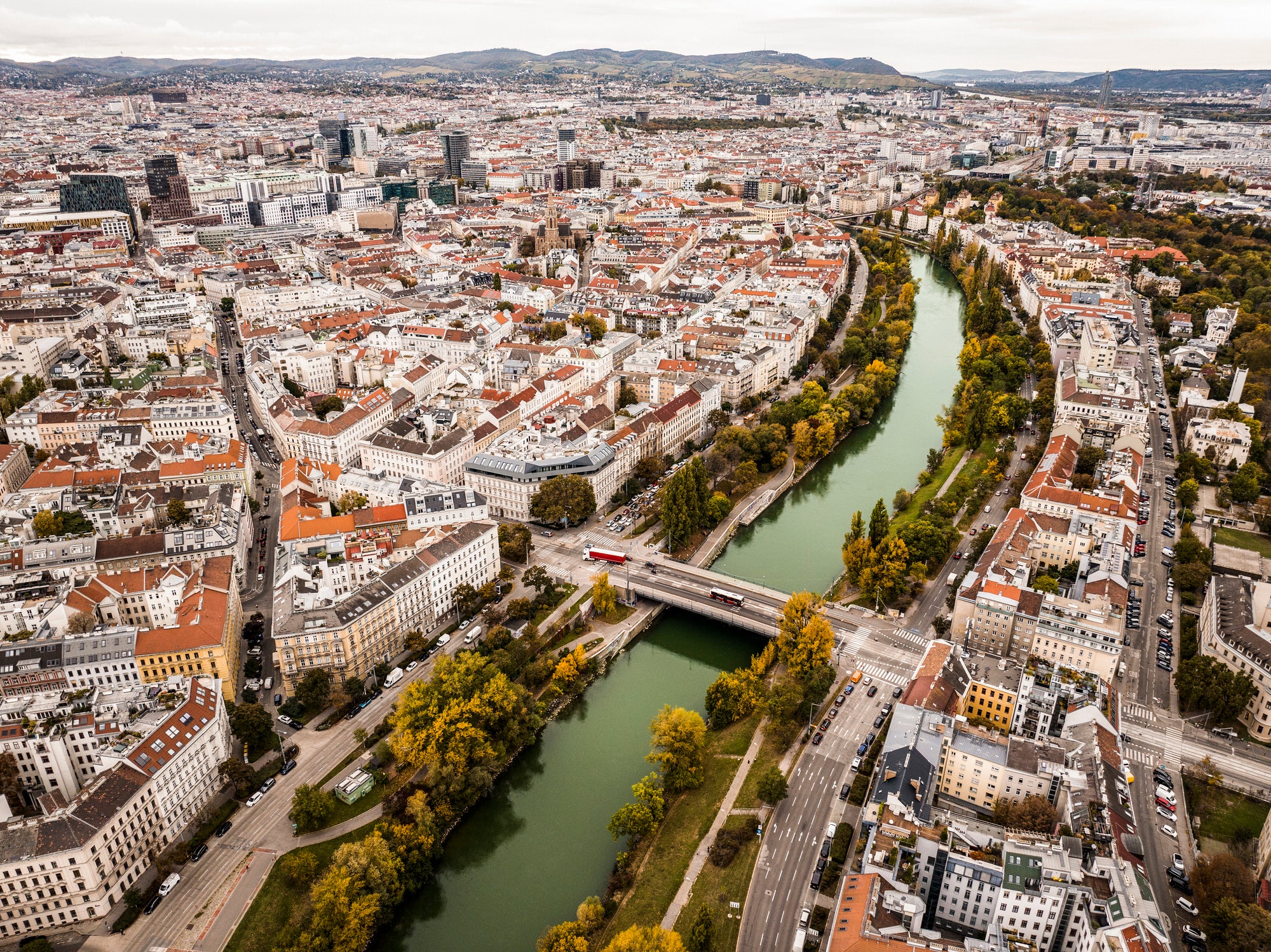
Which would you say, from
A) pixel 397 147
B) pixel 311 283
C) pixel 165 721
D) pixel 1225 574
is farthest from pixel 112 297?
pixel 397 147

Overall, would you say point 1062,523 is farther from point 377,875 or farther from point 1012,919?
point 377,875

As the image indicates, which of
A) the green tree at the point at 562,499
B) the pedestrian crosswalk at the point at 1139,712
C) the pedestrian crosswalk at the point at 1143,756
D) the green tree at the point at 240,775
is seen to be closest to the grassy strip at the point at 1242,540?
the pedestrian crosswalk at the point at 1139,712

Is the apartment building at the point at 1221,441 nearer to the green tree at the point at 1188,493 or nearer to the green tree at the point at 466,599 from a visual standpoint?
the green tree at the point at 1188,493

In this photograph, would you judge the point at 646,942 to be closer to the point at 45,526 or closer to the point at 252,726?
the point at 252,726

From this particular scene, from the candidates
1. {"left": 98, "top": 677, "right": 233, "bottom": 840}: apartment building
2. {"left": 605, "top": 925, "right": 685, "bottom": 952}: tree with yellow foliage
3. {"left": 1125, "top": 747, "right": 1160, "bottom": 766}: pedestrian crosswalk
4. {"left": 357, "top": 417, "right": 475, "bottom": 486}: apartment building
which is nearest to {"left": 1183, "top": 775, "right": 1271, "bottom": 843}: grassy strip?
{"left": 1125, "top": 747, "right": 1160, "bottom": 766}: pedestrian crosswalk

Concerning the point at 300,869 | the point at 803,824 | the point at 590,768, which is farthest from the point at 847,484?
the point at 300,869

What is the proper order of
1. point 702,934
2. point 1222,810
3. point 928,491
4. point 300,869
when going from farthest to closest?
point 928,491 < point 1222,810 < point 300,869 < point 702,934
